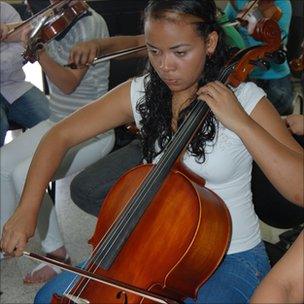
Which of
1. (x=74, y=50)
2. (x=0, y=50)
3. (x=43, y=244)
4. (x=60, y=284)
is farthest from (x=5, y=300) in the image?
(x=0, y=50)

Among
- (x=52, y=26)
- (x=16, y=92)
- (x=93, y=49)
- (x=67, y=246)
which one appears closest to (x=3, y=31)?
(x=16, y=92)

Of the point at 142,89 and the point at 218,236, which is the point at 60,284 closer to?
the point at 218,236

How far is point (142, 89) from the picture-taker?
120cm

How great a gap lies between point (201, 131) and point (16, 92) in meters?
1.17

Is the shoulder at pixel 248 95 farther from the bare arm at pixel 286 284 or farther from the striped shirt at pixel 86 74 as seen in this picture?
the striped shirt at pixel 86 74

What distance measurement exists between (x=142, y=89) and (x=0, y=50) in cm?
105

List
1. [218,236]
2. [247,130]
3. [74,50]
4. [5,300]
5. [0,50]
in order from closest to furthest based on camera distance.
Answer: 1. [247,130]
2. [218,236]
3. [74,50]
4. [5,300]
5. [0,50]

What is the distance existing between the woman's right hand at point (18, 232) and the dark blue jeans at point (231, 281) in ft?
0.38

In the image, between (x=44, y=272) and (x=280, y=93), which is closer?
(x=44, y=272)

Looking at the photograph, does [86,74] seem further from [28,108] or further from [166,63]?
[166,63]

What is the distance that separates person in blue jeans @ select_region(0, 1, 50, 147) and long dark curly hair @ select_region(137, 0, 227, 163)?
3.08 feet

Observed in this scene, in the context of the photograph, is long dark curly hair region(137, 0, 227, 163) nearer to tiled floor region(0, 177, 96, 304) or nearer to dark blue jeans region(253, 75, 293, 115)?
tiled floor region(0, 177, 96, 304)

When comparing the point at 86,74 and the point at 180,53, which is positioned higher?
the point at 180,53

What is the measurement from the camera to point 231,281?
1.01 m
